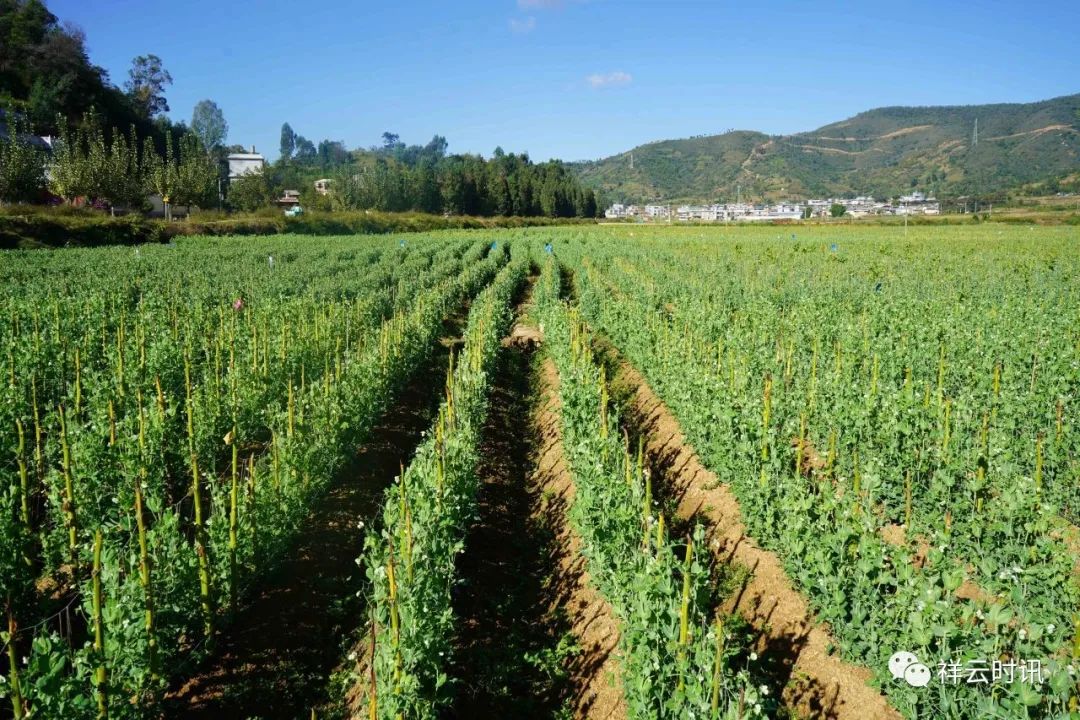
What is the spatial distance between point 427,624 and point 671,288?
17077 mm

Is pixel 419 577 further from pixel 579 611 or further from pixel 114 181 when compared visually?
pixel 114 181

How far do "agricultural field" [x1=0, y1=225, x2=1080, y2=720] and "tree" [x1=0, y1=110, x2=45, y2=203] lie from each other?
32.6 meters

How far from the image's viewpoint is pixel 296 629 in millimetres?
5762

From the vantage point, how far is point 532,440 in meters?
11.0

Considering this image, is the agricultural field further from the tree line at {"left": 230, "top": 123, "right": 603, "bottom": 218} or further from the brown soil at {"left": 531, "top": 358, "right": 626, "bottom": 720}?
the tree line at {"left": 230, "top": 123, "right": 603, "bottom": 218}

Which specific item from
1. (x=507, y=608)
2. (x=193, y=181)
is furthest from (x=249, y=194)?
(x=507, y=608)

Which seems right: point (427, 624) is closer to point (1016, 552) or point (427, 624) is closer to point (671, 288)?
point (1016, 552)

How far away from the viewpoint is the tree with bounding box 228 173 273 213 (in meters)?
61.5

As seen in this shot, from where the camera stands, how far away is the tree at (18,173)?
37.7 m

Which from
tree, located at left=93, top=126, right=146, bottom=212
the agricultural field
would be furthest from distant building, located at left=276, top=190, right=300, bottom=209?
the agricultural field

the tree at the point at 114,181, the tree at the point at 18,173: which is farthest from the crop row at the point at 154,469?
the tree at the point at 114,181

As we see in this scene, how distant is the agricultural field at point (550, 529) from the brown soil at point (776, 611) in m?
0.03

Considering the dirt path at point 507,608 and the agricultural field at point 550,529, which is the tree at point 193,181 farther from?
the dirt path at point 507,608

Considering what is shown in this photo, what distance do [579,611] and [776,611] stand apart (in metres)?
1.73
